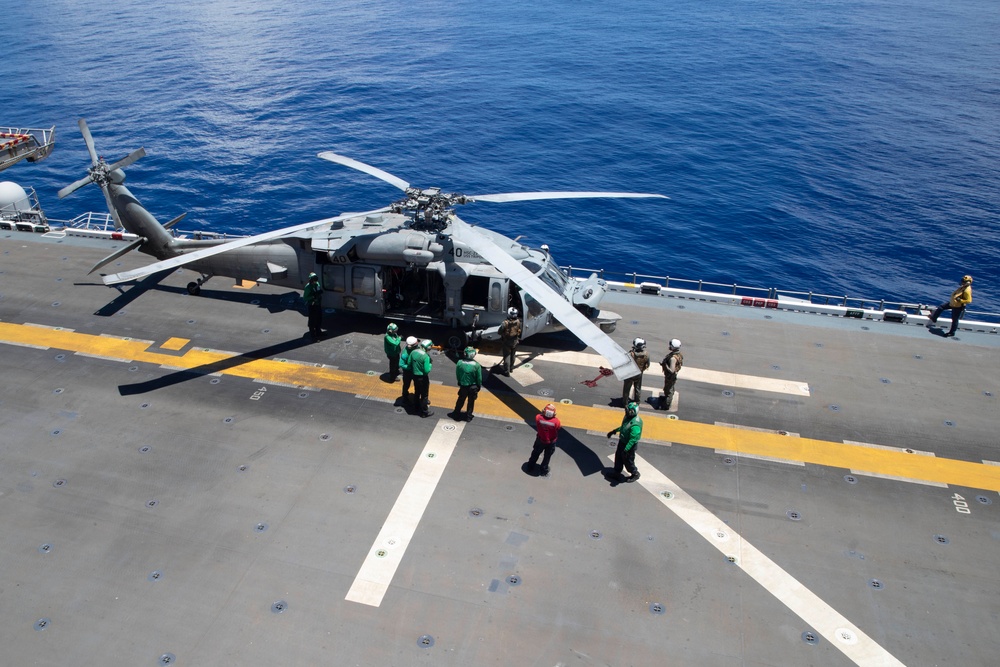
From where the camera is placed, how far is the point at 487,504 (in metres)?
13.8

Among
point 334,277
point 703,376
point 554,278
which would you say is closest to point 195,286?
point 334,277

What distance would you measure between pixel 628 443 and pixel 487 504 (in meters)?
3.16

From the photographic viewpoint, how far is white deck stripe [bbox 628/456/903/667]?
35.9 feet

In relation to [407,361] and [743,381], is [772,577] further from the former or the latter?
[407,361]

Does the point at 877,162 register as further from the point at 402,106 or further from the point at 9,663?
the point at 9,663

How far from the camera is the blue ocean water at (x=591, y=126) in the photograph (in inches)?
1618

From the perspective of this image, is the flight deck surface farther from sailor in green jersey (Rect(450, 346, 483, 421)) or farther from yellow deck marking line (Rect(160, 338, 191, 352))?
sailor in green jersey (Rect(450, 346, 483, 421))

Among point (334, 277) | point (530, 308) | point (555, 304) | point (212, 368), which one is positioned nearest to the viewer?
point (555, 304)

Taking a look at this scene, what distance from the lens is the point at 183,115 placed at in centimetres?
5919

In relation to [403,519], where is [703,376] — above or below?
above

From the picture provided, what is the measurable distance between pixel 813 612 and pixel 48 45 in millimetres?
100385

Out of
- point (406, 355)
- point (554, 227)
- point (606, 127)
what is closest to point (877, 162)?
point (606, 127)

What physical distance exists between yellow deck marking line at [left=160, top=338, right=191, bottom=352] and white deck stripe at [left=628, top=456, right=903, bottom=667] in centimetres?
1347

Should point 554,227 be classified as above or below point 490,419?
below
